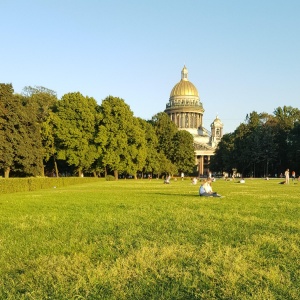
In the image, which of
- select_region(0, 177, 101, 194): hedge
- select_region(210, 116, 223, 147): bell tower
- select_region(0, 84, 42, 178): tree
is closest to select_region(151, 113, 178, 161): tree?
select_region(0, 84, 42, 178): tree

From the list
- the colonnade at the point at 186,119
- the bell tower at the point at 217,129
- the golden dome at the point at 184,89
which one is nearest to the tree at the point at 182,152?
the colonnade at the point at 186,119

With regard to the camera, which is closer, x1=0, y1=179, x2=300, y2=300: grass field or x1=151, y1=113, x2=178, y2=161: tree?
x1=0, y1=179, x2=300, y2=300: grass field

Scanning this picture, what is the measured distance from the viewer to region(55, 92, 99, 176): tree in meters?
56.0

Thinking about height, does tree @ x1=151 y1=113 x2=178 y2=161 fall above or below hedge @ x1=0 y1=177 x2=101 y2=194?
above

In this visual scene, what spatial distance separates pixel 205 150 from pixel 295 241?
138 meters

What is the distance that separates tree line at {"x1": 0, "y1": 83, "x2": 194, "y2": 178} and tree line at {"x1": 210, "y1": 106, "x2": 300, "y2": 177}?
2611cm

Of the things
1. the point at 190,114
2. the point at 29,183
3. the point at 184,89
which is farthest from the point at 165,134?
the point at 184,89

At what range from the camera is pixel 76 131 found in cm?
5659

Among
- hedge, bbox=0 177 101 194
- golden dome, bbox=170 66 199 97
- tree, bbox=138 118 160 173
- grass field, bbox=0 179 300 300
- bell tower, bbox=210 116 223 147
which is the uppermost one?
golden dome, bbox=170 66 199 97

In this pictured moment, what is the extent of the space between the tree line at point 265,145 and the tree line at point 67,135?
2611 centimetres

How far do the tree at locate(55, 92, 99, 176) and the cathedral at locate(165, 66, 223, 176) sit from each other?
9116 cm

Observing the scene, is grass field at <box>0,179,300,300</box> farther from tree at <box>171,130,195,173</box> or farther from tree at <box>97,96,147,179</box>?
tree at <box>171,130,195,173</box>

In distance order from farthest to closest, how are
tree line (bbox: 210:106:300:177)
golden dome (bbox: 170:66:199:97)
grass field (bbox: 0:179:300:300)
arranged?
1. golden dome (bbox: 170:66:199:97)
2. tree line (bbox: 210:106:300:177)
3. grass field (bbox: 0:179:300:300)

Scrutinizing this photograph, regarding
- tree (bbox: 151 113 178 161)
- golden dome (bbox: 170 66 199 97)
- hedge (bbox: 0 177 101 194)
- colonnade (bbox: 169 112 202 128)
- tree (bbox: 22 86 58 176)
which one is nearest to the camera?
hedge (bbox: 0 177 101 194)
